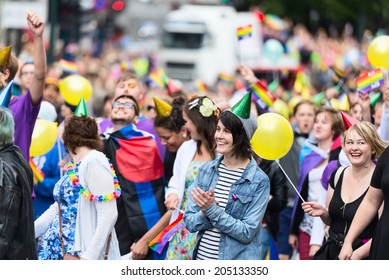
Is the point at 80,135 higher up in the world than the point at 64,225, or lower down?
higher up

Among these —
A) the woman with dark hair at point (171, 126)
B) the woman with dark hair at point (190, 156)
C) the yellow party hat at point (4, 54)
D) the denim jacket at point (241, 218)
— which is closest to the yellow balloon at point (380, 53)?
the woman with dark hair at point (171, 126)

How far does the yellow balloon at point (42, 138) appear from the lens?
9.54 m

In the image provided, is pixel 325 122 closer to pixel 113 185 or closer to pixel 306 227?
pixel 306 227

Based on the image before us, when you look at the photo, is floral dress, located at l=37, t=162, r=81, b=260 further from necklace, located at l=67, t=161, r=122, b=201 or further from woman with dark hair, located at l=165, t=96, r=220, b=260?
woman with dark hair, located at l=165, t=96, r=220, b=260

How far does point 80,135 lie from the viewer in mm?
7926

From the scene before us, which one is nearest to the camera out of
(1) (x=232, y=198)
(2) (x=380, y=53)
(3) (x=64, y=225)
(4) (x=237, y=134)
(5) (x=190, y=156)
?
(1) (x=232, y=198)

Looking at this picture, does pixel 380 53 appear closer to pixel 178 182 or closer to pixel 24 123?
pixel 178 182

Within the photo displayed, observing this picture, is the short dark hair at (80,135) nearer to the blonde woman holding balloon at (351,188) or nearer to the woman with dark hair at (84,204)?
the woman with dark hair at (84,204)

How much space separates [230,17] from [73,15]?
873 cm

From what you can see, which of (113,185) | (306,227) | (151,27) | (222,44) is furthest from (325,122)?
(151,27)

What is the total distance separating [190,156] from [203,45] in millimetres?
28205

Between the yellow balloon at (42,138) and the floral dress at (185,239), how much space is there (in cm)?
149

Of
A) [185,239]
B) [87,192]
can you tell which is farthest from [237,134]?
[185,239]

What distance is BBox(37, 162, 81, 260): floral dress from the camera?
7.88 meters
